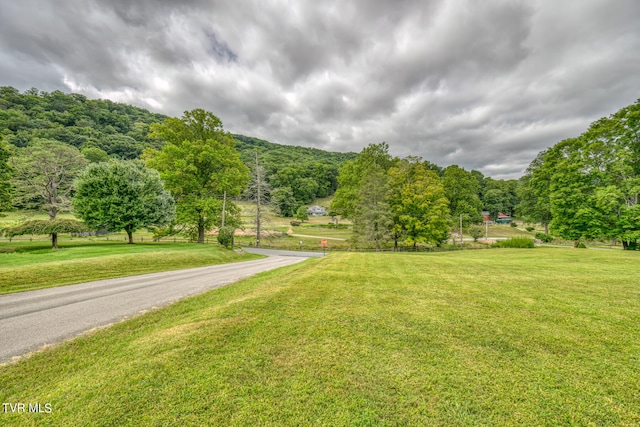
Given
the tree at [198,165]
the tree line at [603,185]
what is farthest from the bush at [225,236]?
the tree line at [603,185]

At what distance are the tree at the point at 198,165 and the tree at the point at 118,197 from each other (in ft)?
10.4

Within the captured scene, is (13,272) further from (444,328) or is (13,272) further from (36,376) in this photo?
(444,328)

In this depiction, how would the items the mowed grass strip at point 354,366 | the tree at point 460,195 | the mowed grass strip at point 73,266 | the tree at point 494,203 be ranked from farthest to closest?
the tree at point 494,203 < the tree at point 460,195 < the mowed grass strip at point 73,266 < the mowed grass strip at point 354,366

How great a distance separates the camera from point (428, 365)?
10.7 feet

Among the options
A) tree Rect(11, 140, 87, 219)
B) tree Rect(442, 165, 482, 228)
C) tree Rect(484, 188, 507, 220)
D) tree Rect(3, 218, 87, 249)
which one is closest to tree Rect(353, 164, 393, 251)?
tree Rect(442, 165, 482, 228)

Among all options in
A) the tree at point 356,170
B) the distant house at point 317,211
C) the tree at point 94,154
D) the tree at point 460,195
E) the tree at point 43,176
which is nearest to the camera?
the tree at point 43,176

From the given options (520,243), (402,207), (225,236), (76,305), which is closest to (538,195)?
(520,243)

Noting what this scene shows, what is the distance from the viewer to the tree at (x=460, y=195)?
1501 inches

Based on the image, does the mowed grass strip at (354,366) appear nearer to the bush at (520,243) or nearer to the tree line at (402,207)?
the tree line at (402,207)

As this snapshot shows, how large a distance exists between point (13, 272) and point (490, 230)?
64376 millimetres

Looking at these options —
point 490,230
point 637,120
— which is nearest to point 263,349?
point 637,120

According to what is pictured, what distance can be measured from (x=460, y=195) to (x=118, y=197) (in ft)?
146

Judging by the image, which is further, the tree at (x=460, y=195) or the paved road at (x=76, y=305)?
the tree at (x=460, y=195)

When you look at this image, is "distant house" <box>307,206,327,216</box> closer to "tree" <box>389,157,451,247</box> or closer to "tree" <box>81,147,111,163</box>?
"tree" <box>389,157,451,247</box>
